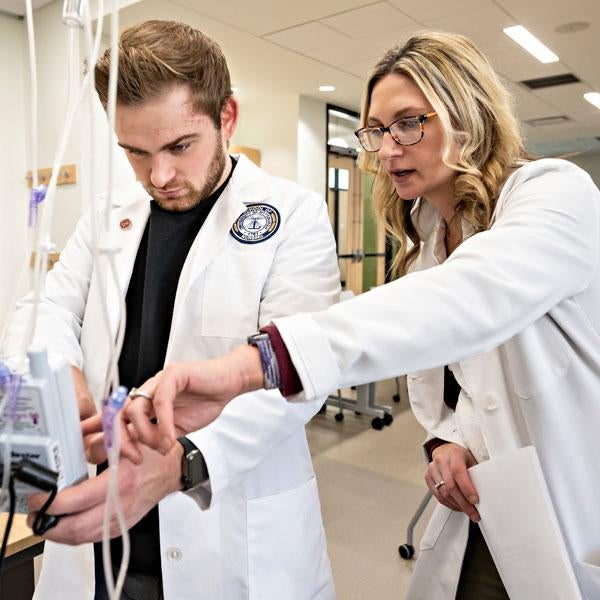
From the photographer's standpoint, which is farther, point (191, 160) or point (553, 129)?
point (553, 129)

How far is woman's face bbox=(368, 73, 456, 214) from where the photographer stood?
3.61 ft

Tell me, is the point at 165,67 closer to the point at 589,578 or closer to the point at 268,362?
the point at 268,362

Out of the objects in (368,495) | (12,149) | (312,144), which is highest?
(312,144)

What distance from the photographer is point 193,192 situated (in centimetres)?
107

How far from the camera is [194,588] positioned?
0.95m

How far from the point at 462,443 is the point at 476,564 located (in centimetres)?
25

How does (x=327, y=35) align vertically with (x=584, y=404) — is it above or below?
above

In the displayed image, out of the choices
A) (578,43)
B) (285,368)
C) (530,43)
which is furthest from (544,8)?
(285,368)

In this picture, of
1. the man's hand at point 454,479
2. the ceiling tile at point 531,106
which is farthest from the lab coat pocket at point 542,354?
the ceiling tile at point 531,106

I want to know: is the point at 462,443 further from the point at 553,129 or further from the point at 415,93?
the point at 553,129

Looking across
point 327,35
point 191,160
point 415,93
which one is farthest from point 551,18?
point 191,160

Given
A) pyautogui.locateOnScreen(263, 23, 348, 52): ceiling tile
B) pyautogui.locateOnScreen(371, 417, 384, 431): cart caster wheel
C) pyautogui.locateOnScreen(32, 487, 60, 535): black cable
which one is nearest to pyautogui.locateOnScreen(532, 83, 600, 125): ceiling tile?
pyautogui.locateOnScreen(263, 23, 348, 52): ceiling tile

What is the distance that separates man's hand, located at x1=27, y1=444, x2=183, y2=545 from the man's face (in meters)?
0.52

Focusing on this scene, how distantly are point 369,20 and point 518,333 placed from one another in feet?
11.0
